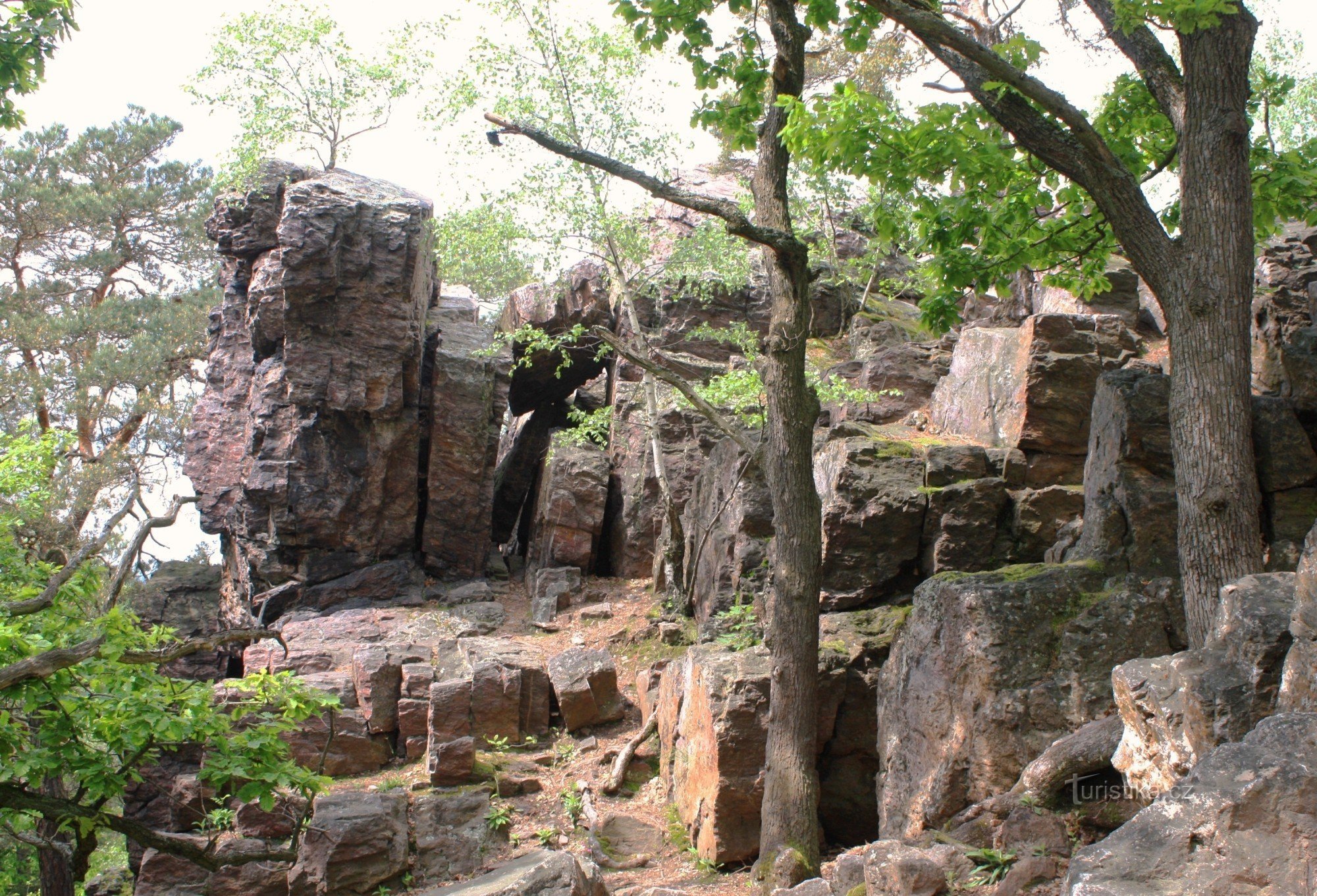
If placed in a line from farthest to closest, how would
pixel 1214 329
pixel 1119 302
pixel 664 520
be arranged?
pixel 664 520, pixel 1119 302, pixel 1214 329

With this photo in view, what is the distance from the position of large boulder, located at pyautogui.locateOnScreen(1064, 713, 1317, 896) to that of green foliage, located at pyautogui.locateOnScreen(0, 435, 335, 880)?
601 cm

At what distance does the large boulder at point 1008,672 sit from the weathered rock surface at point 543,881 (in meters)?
2.60

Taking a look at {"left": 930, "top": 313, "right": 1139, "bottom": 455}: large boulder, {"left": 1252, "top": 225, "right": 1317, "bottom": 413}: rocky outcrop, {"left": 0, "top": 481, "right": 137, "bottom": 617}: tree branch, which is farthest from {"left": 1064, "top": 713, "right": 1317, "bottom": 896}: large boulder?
{"left": 930, "top": 313, "right": 1139, "bottom": 455}: large boulder

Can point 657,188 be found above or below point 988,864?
above

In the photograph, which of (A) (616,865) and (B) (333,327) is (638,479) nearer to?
(B) (333,327)

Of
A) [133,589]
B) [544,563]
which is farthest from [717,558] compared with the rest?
[133,589]

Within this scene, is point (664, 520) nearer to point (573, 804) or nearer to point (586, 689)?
point (586, 689)

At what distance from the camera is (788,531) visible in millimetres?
9109

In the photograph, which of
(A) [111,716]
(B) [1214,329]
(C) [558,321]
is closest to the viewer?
(B) [1214,329]

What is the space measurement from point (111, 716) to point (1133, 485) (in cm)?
832

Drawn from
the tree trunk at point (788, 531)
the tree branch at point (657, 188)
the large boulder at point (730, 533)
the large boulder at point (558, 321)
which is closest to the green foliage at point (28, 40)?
the tree branch at point (657, 188)

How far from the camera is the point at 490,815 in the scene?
11539mm

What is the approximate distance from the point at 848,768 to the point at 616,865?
274 cm

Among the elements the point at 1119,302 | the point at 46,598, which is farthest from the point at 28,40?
the point at 1119,302
